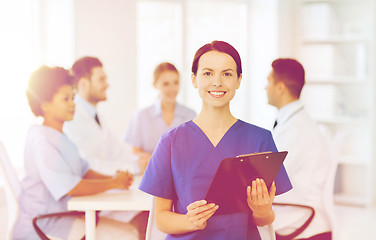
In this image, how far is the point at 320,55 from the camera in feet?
16.4

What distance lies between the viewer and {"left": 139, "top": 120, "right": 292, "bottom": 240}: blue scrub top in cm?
141

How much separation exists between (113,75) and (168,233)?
3252 millimetres

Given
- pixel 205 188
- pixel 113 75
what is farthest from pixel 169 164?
pixel 113 75

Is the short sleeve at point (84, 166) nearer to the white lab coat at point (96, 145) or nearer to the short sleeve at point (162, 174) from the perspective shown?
the white lab coat at point (96, 145)

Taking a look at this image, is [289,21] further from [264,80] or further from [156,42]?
[156,42]

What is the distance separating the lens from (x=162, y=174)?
1.44m

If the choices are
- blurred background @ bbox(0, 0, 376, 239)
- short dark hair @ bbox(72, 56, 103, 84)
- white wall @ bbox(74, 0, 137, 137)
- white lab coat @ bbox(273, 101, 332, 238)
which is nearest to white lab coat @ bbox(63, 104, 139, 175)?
short dark hair @ bbox(72, 56, 103, 84)

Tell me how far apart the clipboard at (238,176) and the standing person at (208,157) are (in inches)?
1.1

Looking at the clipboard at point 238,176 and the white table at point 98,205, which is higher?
the clipboard at point 238,176

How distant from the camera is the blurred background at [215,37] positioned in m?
4.28

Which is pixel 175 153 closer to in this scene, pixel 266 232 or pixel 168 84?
pixel 266 232

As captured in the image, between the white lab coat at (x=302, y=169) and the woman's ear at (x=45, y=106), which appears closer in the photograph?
the white lab coat at (x=302, y=169)

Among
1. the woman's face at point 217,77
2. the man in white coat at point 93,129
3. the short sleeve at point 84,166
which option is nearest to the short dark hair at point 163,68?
the man in white coat at point 93,129

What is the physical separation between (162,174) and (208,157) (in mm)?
142
